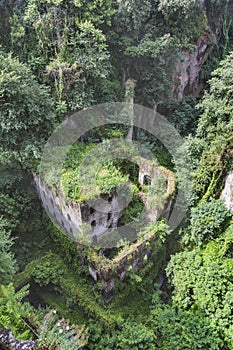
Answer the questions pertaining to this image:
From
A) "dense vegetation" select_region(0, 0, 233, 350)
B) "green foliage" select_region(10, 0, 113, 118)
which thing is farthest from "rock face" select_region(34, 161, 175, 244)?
"green foliage" select_region(10, 0, 113, 118)

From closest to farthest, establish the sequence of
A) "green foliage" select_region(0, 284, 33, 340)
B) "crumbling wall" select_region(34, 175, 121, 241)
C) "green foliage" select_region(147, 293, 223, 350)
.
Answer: "green foliage" select_region(0, 284, 33, 340) < "green foliage" select_region(147, 293, 223, 350) < "crumbling wall" select_region(34, 175, 121, 241)

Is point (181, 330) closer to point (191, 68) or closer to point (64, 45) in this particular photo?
point (64, 45)

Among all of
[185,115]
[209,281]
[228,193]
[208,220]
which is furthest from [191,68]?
[209,281]

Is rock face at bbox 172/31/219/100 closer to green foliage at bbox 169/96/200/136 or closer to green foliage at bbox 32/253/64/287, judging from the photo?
green foliage at bbox 169/96/200/136

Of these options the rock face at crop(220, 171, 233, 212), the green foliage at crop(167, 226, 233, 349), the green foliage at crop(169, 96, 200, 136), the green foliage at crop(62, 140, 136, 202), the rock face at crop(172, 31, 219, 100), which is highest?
the rock face at crop(172, 31, 219, 100)

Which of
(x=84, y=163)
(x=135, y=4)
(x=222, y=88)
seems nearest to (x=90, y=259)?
(x=84, y=163)

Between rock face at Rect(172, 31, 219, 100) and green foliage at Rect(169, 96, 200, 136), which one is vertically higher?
rock face at Rect(172, 31, 219, 100)
